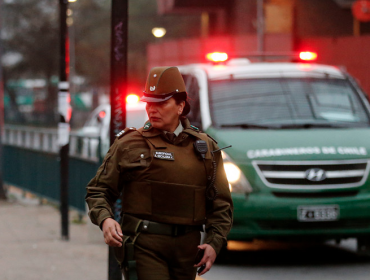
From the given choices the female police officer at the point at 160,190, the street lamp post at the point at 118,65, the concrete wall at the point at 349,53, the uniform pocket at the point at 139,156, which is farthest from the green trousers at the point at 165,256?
the concrete wall at the point at 349,53

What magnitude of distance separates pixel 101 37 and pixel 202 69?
53.1 meters

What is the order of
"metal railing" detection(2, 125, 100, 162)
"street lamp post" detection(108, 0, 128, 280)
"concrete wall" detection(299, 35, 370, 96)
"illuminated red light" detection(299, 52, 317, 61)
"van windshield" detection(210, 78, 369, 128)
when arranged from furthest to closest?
"concrete wall" detection(299, 35, 370, 96) < "metal railing" detection(2, 125, 100, 162) < "illuminated red light" detection(299, 52, 317, 61) < "van windshield" detection(210, 78, 369, 128) < "street lamp post" detection(108, 0, 128, 280)

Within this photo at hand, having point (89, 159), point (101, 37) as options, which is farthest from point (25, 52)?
point (89, 159)

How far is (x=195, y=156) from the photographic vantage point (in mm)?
3799

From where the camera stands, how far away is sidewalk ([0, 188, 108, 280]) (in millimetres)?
7139

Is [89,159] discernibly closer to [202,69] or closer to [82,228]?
[82,228]

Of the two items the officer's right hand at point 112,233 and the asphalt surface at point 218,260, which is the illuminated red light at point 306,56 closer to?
the asphalt surface at point 218,260

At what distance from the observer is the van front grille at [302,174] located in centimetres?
725

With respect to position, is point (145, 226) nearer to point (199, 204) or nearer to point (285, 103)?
point (199, 204)

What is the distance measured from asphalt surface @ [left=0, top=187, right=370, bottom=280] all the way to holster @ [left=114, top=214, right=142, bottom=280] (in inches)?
131

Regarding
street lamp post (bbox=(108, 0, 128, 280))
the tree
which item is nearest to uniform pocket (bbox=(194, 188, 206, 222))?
street lamp post (bbox=(108, 0, 128, 280))

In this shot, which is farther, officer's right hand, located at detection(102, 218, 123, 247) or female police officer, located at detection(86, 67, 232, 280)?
female police officer, located at detection(86, 67, 232, 280)

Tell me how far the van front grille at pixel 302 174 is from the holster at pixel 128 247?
361cm

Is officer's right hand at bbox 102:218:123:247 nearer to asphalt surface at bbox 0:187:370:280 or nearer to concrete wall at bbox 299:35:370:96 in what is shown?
A: asphalt surface at bbox 0:187:370:280
